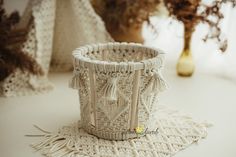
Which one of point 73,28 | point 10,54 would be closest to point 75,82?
point 10,54

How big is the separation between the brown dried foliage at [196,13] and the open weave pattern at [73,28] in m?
0.24

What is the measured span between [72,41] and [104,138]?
0.52 metres

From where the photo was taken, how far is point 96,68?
736mm

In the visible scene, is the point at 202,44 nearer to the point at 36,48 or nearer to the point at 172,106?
the point at 172,106

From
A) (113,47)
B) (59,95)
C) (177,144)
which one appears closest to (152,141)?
(177,144)

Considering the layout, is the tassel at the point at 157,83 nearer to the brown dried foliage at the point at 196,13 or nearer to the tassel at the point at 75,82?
the tassel at the point at 75,82

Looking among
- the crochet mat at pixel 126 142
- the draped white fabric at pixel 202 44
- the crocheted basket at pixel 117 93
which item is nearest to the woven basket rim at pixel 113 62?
the crocheted basket at pixel 117 93

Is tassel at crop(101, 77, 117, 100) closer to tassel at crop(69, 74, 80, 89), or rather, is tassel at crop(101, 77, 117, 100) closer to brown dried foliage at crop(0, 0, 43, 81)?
tassel at crop(69, 74, 80, 89)

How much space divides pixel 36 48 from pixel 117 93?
1.45ft

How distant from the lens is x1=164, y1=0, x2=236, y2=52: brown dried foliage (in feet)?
3.53

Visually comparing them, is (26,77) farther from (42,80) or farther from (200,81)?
(200,81)

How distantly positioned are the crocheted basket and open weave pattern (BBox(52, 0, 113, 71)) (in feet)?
1.15

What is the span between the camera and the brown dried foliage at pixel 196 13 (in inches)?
42.3

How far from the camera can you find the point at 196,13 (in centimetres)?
111
